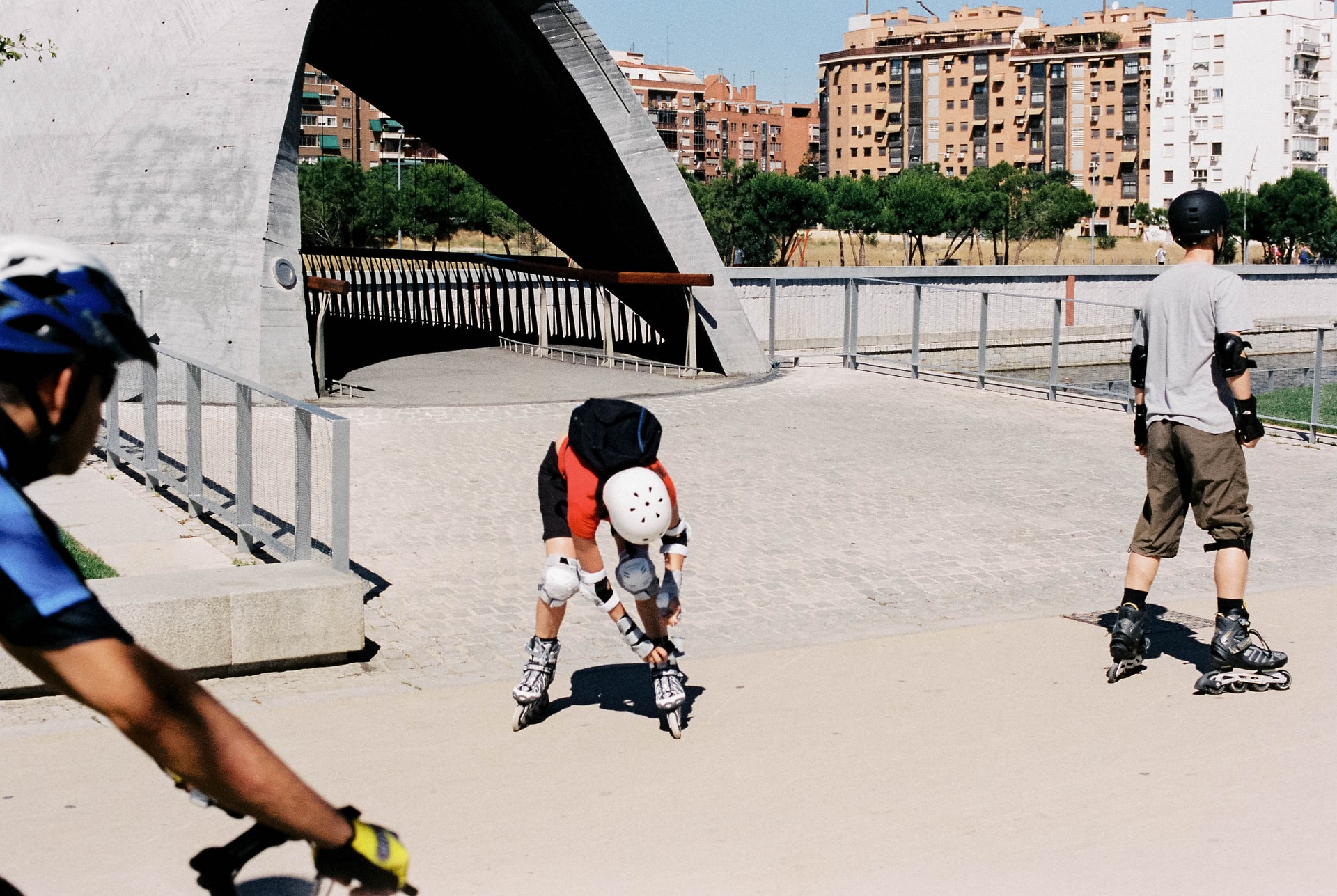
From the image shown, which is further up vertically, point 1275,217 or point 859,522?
point 1275,217

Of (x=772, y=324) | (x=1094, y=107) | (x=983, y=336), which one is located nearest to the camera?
(x=983, y=336)

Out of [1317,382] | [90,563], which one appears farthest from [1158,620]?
[1317,382]

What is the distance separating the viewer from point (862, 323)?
29.2m

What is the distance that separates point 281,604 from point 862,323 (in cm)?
2337

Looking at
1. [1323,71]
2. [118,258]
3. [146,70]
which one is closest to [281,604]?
[118,258]

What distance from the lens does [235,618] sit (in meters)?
6.57

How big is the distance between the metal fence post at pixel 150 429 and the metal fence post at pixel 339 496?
11.0ft

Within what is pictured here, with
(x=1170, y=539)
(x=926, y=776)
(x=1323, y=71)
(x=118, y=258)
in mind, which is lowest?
(x=926, y=776)

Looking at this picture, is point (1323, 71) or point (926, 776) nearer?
point (926, 776)

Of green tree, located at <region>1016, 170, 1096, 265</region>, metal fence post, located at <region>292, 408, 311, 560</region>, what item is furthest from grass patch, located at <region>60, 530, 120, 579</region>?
green tree, located at <region>1016, 170, 1096, 265</region>

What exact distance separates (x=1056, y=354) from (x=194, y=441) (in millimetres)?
10008

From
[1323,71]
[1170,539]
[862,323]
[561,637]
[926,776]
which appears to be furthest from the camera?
[1323,71]

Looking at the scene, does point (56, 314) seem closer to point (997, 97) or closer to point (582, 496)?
point (582, 496)

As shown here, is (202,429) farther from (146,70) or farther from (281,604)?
(146,70)
